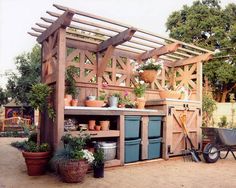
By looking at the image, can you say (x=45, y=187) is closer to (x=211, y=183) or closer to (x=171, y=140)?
(x=211, y=183)

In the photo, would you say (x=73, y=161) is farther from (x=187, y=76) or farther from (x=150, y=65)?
(x=187, y=76)

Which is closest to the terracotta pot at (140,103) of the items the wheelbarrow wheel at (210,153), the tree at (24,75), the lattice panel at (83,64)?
the lattice panel at (83,64)

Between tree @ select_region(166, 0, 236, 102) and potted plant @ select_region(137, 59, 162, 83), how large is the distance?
12.5 metres

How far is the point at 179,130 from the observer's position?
24.8ft

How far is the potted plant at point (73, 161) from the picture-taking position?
467 cm

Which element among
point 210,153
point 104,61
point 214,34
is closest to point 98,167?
point 104,61

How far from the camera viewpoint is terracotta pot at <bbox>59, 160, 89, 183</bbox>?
466 centimetres

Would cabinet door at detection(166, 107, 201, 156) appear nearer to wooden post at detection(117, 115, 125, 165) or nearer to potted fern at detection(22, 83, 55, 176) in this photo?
wooden post at detection(117, 115, 125, 165)

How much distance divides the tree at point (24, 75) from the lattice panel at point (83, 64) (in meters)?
9.45

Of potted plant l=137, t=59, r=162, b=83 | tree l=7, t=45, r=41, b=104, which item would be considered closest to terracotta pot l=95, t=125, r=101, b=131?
potted plant l=137, t=59, r=162, b=83

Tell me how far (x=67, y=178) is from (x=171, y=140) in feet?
11.0

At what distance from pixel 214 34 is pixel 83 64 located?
50.1 feet

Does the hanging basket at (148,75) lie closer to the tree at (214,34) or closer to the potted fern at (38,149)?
the potted fern at (38,149)

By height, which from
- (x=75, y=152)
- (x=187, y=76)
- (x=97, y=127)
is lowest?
(x=75, y=152)
